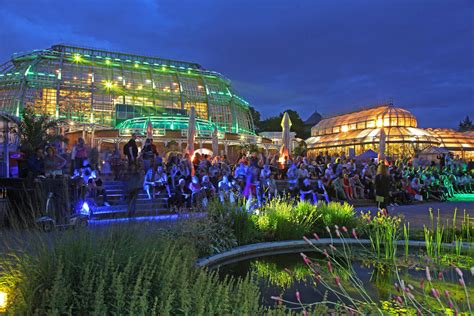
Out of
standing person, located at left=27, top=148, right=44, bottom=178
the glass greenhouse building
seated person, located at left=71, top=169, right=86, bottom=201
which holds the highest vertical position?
the glass greenhouse building

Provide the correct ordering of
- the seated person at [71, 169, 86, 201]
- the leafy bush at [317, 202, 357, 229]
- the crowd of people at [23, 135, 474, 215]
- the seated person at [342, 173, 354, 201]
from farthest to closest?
1. the seated person at [342, 173, 354, 201]
2. the crowd of people at [23, 135, 474, 215]
3. the seated person at [71, 169, 86, 201]
4. the leafy bush at [317, 202, 357, 229]

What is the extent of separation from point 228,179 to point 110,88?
36.6m

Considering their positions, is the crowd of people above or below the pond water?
above

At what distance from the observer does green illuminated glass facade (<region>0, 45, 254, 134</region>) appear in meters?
42.6

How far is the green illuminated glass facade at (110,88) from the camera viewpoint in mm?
42594

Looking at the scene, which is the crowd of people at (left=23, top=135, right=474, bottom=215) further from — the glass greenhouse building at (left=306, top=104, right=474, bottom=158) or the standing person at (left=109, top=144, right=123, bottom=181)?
the glass greenhouse building at (left=306, top=104, right=474, bottom=158)

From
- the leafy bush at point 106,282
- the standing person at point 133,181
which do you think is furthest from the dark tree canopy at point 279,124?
the leafy bush at point 106,282

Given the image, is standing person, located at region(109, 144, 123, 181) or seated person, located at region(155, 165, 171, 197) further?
standing person, located at region(109, 144, 123, 181)

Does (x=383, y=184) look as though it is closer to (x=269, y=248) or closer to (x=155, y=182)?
(x=269, y=248)

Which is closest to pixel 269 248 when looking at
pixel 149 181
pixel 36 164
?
pixel 36 164

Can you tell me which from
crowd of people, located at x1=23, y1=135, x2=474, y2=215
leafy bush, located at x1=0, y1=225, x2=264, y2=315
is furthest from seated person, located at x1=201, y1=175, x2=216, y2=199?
leafy bush, located at x1=0, y1=225, x2=264, y2=315

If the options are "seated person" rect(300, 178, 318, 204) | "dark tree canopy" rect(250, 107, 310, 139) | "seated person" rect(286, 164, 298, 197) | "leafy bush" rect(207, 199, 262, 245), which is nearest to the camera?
"leafy bush" rect(207, 199, 262, 245)

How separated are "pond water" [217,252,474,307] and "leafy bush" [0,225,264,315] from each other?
1.62 m

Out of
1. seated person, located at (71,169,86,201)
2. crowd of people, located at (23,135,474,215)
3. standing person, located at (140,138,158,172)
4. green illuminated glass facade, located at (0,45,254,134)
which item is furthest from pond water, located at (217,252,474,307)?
green illuminated glass facade, located at (0,45,254,134)
